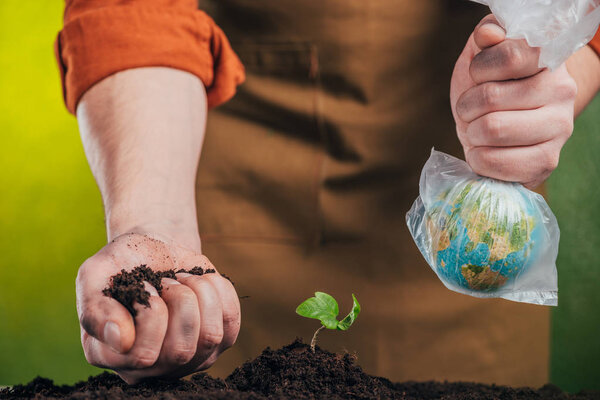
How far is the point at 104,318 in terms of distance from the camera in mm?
590

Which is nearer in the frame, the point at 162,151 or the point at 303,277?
the point at 162,151

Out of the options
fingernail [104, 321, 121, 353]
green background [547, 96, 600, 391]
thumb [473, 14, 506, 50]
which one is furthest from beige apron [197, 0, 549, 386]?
green background [547, 96, 600, 391]

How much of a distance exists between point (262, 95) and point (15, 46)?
183 cm

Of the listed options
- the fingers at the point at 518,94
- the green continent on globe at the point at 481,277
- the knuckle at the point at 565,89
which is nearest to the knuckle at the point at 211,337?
the green continent on globe at the point at 481,277

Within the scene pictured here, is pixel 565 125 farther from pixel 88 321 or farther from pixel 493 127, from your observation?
pixel 88 321

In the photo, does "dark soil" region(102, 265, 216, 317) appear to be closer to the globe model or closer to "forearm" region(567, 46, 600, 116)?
the globe model

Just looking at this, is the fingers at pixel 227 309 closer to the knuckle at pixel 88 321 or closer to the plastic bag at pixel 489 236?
the knuckle at pixel 88 321

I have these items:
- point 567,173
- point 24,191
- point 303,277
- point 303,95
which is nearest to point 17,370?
point 24,191

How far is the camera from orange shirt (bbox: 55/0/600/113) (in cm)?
96

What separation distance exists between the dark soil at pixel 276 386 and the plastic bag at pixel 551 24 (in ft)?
1.48

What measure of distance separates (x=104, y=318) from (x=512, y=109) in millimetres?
563

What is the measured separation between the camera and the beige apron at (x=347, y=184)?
3.97ft

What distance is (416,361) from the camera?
1.29 meters

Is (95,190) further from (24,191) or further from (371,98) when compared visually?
(371,98)
